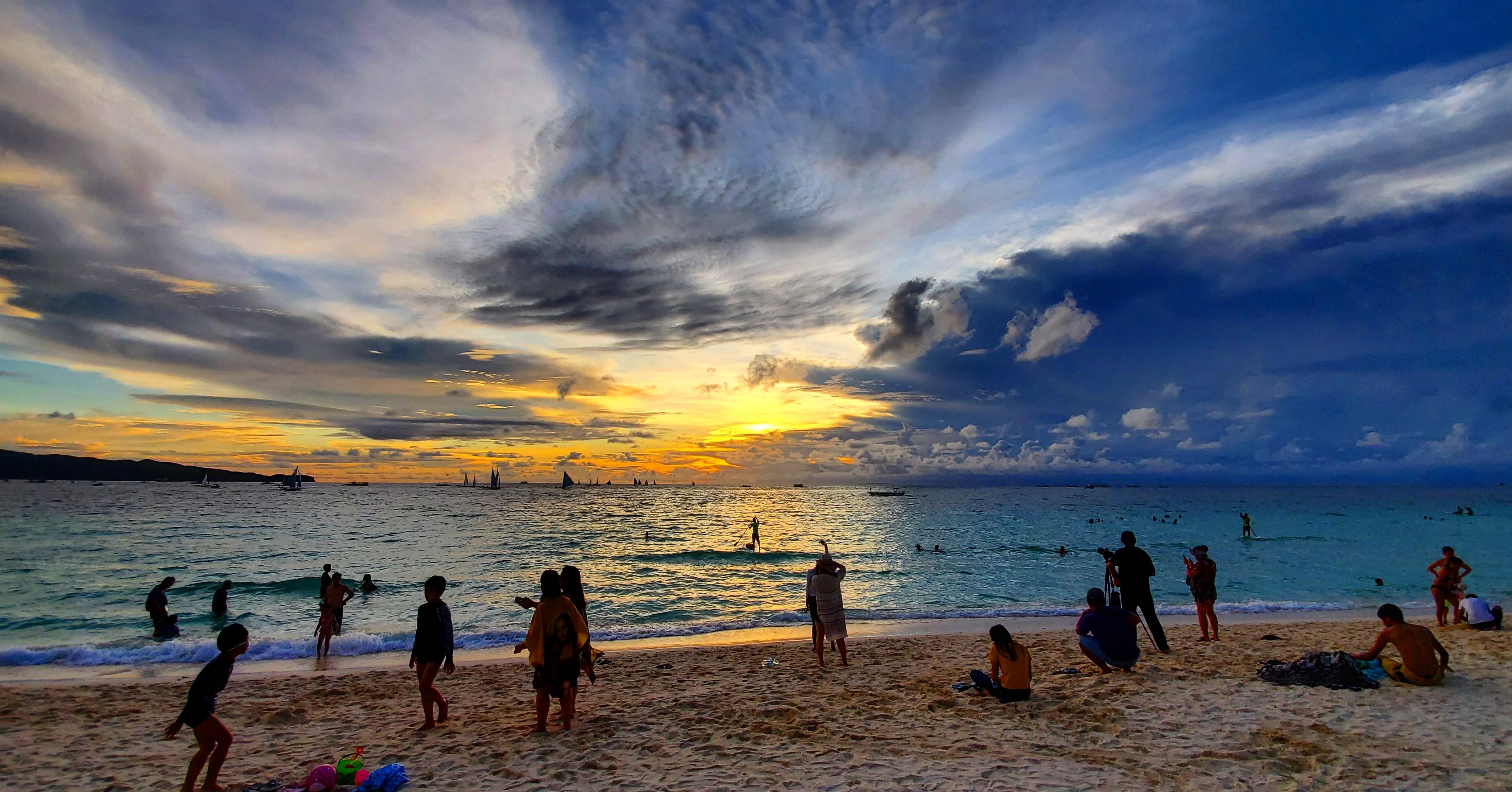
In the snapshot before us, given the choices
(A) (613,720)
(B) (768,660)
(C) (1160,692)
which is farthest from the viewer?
(B) (768,660)

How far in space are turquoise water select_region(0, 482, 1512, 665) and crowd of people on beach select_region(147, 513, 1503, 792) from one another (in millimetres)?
7168

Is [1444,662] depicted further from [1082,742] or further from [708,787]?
[708,787]

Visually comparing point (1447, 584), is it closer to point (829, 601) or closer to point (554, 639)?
point (829, 601)

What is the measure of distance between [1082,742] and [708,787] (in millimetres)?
4116

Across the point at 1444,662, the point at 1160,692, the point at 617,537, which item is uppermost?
the point at 1444,662

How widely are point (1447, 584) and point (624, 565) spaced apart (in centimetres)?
3047

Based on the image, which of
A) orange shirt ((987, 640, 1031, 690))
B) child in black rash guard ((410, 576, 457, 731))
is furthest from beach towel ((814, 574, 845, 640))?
child in black rash guard ((410, 576, 457, 731))

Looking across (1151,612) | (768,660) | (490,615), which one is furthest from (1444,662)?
(490,615)

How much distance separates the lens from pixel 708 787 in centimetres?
614

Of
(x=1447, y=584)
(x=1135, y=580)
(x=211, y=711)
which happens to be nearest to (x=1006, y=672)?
(x=1135, y=580)

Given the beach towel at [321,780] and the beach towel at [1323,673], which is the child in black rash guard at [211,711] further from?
the beach towel at [1323,673]

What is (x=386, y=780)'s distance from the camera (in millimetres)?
6211

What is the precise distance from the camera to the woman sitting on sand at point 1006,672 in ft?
28.0

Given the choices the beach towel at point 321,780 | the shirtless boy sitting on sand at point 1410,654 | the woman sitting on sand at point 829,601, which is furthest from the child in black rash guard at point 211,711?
the shirtless boy sitting on sand at point 1410,654
